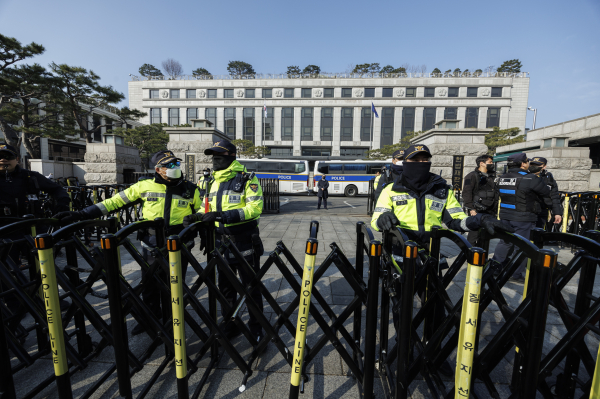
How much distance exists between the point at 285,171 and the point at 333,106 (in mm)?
24516

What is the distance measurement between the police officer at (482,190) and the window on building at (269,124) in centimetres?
3993

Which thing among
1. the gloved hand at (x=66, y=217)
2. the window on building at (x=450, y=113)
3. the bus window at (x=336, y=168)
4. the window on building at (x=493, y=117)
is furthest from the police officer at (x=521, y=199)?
the window on building at (x=493, y=117)

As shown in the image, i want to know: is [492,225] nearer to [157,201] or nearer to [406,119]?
[157,201]

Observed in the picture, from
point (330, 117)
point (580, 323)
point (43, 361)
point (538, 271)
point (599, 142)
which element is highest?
point (330, 117)

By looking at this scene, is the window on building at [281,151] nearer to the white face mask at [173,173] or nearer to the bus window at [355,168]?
the bus window at [355,168]

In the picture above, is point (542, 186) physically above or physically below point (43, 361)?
above

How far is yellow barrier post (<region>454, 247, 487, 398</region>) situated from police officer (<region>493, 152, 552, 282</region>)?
3.50 meters

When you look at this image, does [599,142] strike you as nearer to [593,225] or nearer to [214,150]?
[593,225]

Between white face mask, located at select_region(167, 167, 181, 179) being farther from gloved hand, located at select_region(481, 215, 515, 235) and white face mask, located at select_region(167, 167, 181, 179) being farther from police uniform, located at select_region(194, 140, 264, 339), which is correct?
gloved hand, located at select_region(481, 215, 515, 235)

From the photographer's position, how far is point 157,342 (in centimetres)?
227

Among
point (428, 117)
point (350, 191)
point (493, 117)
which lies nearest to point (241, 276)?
point (350, 191)

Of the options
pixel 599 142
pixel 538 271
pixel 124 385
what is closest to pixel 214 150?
pixel 124 385

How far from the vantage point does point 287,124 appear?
4331cm

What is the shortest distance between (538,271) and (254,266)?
229cm
